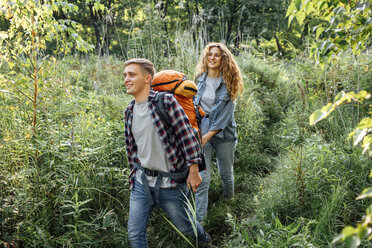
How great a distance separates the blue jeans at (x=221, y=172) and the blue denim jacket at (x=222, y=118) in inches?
4.0

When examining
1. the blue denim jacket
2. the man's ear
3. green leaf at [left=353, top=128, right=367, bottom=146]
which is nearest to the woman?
the blue denim jacket

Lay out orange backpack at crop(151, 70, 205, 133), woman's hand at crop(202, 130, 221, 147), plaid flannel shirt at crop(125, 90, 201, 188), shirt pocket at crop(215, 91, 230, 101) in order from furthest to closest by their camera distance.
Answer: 1. shirt pocket at crop(215, 91, 230, 101)
2. woman's hand at crop(202, 130, 221, 147)
3. orange backpack at crop(151, 70, 205, 133)
4. plaid flannel shirt at crop(125, 90, 201, 188)

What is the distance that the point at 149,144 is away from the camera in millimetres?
2354

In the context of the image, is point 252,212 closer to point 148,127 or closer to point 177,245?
point 177,245

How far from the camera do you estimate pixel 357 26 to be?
173 cm

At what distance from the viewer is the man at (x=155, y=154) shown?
2.34 metres

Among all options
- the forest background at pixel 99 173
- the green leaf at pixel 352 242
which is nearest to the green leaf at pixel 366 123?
the green leaf at pixel 352 242

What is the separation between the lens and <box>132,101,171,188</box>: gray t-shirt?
2.35m

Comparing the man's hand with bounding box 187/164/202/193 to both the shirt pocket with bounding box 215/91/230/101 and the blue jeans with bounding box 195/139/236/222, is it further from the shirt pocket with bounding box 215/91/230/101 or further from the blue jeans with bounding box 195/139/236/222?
the shirt pocket with bounding box 215/91/230/101

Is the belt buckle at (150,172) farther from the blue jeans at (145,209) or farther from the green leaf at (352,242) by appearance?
the green leaf at (352,242)

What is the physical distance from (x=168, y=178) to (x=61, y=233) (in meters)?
1.14

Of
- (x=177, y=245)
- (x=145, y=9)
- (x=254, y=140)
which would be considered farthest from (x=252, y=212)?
(x=145, y=9)

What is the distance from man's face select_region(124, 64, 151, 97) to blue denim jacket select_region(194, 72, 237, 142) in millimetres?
1141

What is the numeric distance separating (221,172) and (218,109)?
798mm
